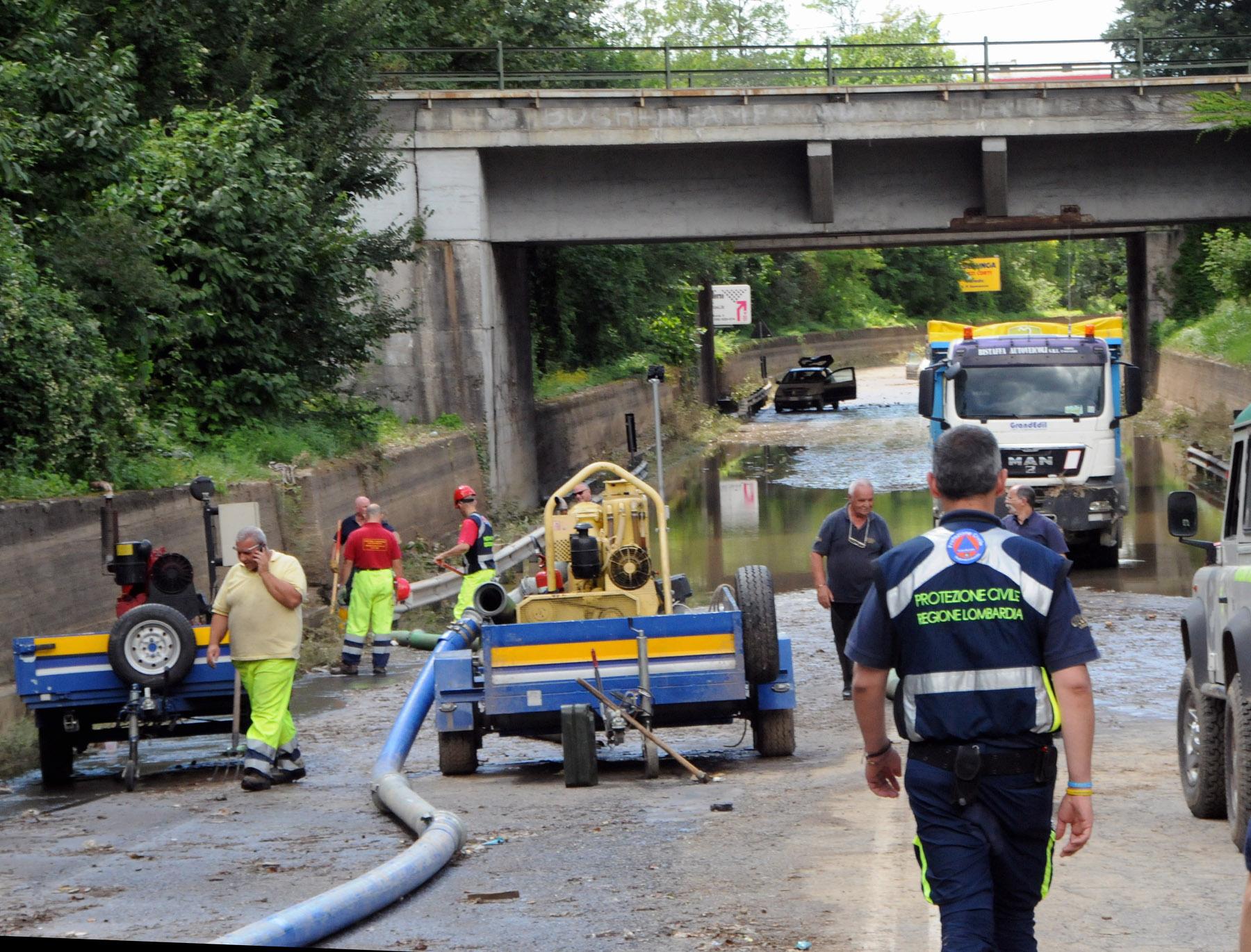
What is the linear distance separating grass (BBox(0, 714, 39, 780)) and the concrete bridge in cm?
1748

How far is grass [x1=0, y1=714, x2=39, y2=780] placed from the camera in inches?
509

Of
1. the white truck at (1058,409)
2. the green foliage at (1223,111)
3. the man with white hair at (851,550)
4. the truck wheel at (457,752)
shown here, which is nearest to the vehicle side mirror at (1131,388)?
the white truck at (1058,409)

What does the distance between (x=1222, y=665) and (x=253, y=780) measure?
6370mm

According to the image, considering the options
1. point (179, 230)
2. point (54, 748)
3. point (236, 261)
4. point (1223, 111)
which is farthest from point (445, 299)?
point (54, 748)

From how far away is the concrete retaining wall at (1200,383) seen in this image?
37.5 meters

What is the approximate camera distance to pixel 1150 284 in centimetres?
5228

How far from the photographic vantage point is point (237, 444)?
22.0 meters

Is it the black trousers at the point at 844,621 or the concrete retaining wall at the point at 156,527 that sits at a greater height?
the concrete retaining wall at the point at 156,527

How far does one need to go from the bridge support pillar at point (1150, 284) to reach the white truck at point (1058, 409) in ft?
91.7

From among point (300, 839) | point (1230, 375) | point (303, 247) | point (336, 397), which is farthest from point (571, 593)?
point (1230, 375)

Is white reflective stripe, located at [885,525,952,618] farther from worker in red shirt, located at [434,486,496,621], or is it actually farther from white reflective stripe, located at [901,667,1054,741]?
worker in red shirt, located at [434,486,496,621]

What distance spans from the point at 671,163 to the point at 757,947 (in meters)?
27.5

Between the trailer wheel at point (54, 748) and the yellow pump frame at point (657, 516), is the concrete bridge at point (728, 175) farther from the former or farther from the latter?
the trailer wheel at point (54, 748)

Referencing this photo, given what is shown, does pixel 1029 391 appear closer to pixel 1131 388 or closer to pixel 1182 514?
pixel 1131 388
